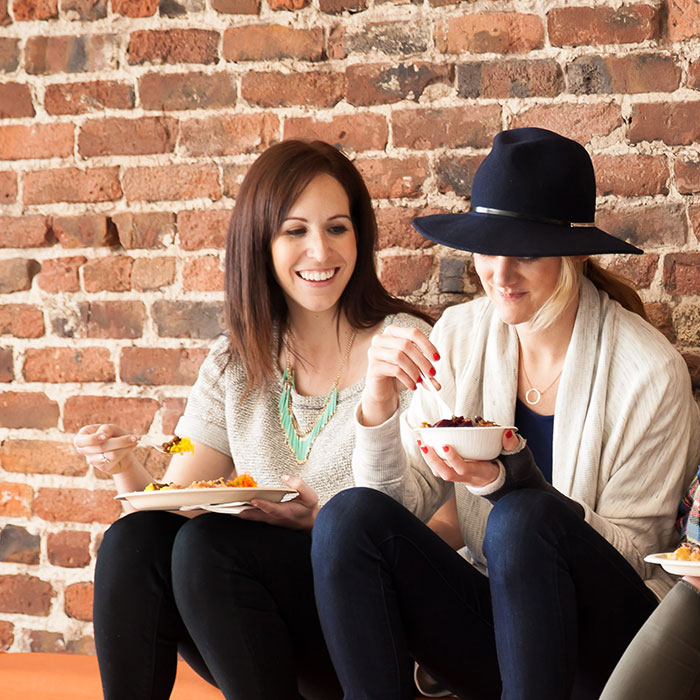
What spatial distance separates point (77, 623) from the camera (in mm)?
2297

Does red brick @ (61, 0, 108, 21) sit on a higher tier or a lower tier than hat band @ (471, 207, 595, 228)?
higher

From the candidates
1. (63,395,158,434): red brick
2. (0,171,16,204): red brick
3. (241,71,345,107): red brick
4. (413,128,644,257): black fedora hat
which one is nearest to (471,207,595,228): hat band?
(413,128,644,257): black fedora hat

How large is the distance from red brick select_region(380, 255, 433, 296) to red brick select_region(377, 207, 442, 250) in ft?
0.09

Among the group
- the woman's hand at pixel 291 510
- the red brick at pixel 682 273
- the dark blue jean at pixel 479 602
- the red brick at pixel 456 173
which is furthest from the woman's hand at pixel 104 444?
the red brick at pixel 682 273

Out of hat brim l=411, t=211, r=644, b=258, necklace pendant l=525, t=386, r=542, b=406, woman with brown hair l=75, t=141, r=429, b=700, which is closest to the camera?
hat brim l=411, t=211, r=644, b=258

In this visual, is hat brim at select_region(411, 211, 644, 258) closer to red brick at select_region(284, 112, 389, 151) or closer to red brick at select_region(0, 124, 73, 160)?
red brick at select_region(284, 112, 389, 151)

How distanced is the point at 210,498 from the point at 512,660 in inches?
21.3

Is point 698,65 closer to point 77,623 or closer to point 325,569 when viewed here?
point 325,569

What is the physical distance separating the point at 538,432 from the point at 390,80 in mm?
829

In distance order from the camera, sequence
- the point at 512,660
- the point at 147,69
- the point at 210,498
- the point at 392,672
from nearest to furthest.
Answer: the point at 512,660, the point at 392,672, the point at 210,498, the point at 147,69

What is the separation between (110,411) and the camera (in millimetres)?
2256

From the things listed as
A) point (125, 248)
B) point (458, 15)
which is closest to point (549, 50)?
point (458, 15)

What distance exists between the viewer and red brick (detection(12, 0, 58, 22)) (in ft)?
7.35

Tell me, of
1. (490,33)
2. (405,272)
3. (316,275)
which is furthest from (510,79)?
(316,275)
